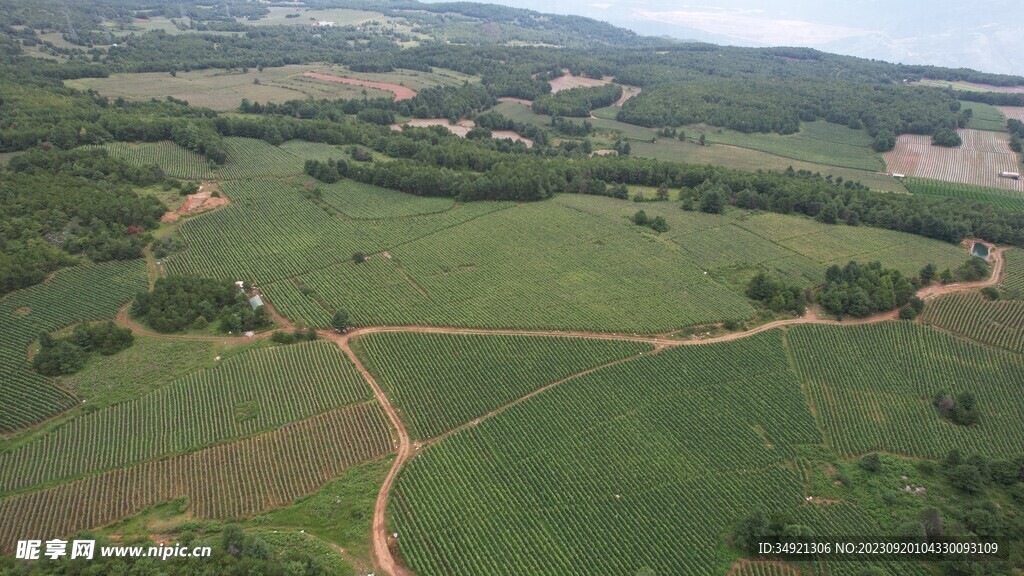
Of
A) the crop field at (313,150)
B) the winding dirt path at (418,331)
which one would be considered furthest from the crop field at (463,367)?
the crop field at (313,150)

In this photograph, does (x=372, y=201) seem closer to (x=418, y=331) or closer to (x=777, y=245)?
(x=418, y=331)

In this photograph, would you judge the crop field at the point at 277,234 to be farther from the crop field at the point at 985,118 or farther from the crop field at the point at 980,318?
the crop field at the point at 985,118

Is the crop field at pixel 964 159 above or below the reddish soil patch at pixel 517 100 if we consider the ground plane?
above

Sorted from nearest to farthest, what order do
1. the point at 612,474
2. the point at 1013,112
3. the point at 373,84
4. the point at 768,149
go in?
the point at 612,474
the point at 768,149
the point at 1013,112
the point at 373,84

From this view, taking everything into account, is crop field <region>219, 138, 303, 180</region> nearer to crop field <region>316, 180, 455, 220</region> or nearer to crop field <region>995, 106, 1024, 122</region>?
crop field <region>316, 180, 455, 220</region>

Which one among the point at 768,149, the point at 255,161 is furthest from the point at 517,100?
the point at 255,161

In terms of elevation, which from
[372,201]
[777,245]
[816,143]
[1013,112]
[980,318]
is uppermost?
[1013,112]

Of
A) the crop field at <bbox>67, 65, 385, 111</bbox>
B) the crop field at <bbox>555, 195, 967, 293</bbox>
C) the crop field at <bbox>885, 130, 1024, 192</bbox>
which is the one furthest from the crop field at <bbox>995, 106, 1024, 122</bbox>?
the crop field at <bbox>67, 65, 385, 111</bbox>
